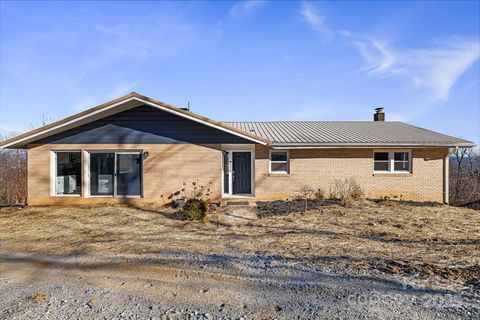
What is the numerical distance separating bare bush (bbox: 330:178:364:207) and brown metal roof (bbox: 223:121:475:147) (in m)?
1.79

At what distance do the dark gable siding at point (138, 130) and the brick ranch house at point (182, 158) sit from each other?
43mm

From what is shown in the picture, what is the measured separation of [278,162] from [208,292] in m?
10.6

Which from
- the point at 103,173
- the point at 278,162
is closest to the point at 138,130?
the point at 103,173

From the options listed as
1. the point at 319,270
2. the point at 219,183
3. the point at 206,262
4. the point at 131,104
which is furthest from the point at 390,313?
the point at 131,104

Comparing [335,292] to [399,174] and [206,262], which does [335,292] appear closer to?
[206,262]

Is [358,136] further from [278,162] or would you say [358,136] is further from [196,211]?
[196,211]

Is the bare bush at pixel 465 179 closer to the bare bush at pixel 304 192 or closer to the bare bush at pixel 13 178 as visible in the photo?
the bare bush at pixel 304 192

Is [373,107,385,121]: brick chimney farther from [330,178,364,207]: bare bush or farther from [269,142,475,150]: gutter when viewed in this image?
[330,178,364,207]: bare bush

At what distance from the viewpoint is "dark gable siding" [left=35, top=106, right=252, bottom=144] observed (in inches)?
534

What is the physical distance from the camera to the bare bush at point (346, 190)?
14164mm

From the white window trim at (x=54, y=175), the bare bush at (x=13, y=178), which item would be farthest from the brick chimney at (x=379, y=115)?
the bare bush at (x=13, y=178)

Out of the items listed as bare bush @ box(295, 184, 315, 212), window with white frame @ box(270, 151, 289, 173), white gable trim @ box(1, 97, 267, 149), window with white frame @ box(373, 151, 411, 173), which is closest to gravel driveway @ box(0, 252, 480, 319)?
white gable trim @ box(1, 97, 267, 149)

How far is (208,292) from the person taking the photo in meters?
4.73

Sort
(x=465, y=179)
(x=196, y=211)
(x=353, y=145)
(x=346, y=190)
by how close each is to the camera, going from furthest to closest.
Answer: (x=465, y=179) < (x=346, y=190) < (x=353, y=145) < (x=196, y=211)
